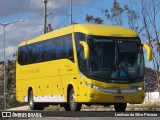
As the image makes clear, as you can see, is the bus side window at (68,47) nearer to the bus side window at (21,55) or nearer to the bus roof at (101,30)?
the bus roof at (101,30)

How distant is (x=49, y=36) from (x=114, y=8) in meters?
19.2

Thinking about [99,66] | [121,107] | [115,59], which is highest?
[115,59]

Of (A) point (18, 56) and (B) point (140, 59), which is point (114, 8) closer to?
(A) point (18, 56)

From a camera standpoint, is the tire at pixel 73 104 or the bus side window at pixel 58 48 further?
the bus side window at pixel 58 48

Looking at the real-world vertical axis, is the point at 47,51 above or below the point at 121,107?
above

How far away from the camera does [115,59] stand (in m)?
21.2

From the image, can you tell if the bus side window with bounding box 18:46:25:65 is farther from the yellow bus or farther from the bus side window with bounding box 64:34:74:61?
the bus side window with bounding box 64:34:74:61

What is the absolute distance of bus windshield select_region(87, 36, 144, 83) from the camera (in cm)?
2097

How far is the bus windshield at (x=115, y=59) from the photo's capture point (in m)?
21.0

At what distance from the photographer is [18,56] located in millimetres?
30938

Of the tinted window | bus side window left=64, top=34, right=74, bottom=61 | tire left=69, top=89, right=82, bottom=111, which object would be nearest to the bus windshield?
bus side window left=64, top=34, right=74, bottom=61

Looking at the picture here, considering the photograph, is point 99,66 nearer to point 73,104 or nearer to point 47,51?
point 73,104

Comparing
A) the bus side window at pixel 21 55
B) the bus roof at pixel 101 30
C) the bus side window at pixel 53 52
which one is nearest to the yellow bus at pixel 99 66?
the bus roof at pixel 101 30

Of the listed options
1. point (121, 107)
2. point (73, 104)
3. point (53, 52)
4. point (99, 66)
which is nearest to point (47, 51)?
point (53, 52)
